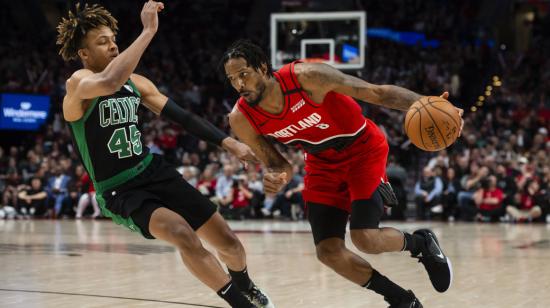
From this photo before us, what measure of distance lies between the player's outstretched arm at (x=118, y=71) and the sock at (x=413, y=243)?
209 cm

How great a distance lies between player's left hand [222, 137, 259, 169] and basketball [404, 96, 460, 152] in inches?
41.5

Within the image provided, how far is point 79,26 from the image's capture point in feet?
16.5

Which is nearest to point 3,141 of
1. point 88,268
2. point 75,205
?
point 75,205

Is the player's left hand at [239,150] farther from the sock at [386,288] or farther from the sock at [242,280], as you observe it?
the sock at [386,288]

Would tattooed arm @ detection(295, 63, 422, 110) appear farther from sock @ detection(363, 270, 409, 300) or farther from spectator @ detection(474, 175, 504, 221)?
spectator @ detection(474, 175, 504, 221)

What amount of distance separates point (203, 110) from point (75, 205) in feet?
14.9

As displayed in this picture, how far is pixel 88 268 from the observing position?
8.23 m

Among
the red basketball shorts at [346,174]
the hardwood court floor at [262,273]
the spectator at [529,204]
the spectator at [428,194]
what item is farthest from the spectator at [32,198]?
the red basketball shorts at [346,174]

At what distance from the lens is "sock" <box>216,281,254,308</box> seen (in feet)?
16.0

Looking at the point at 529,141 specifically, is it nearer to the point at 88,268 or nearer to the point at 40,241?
the point at 40,241

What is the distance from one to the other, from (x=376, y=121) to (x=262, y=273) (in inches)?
474

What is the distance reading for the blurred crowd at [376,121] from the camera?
54.7ft

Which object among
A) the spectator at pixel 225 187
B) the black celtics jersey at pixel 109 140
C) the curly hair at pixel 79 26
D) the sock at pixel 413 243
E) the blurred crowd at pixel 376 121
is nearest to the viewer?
the black celtics jersey at pixel 109 140

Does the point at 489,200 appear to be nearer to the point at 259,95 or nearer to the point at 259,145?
the point at 259,145
